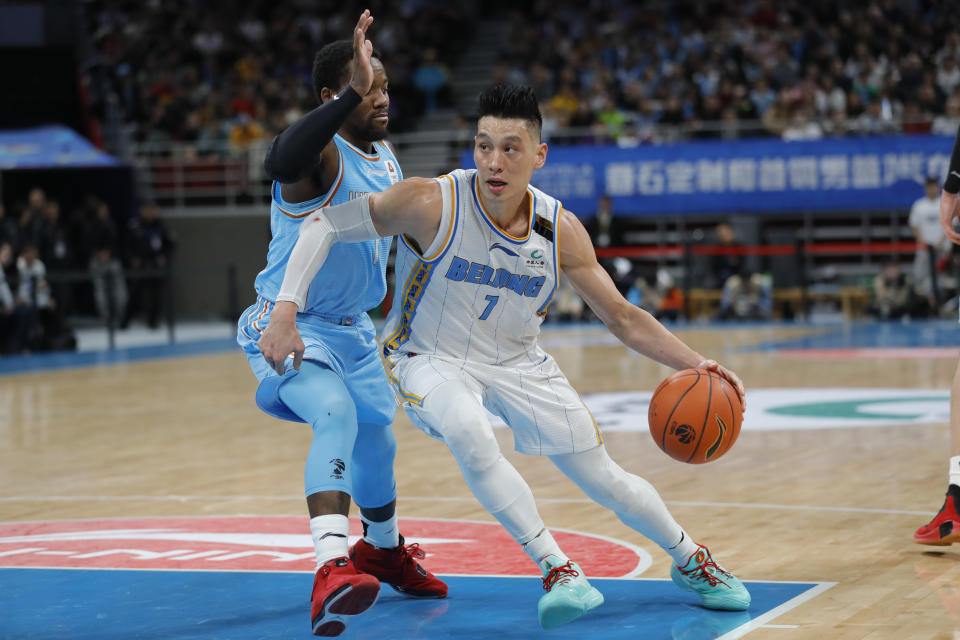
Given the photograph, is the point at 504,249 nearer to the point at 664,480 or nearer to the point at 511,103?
the point at 511,103

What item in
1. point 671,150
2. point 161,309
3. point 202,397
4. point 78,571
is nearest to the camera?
point 78,571

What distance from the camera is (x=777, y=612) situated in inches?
179

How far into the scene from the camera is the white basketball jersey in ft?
15.0

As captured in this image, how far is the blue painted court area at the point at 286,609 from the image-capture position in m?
4.44

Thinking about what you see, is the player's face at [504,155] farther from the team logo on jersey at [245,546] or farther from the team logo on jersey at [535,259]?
the team logo on jersey at [245,546]

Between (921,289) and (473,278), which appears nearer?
(473,278)

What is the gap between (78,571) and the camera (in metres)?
5.48

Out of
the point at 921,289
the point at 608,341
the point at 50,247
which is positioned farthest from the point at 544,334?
the point at 50,247

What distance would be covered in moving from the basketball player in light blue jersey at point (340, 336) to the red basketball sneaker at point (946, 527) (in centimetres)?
196

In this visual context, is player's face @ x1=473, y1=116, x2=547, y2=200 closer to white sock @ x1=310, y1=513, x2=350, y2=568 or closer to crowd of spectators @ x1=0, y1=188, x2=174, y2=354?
white sock @ x1=310, y1=513, x2=350, y2=568

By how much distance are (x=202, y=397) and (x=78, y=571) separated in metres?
7.25

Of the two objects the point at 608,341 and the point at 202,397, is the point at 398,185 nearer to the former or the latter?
the point at 202,397

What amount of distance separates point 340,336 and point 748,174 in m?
16.2

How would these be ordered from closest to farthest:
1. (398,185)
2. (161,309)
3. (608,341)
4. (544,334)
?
(398,185), (608,341), (544,334), (161,309)
